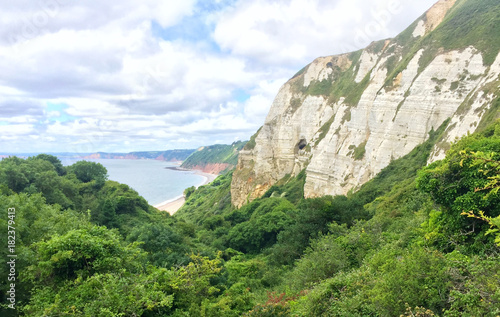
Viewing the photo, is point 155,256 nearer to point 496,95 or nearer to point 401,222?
point 401,222

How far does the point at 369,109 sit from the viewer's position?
44.0 m

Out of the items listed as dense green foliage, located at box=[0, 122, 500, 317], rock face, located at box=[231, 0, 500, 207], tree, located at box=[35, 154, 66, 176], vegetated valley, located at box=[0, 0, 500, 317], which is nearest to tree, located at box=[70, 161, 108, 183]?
tree, located at box=[35, 154, 66, 176]

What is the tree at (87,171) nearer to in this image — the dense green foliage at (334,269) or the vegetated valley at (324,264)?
the vegetated valley at (324,264)

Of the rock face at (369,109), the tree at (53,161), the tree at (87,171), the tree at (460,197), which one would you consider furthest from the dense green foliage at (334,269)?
the tree at (53,161)

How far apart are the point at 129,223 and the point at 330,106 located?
43248mm

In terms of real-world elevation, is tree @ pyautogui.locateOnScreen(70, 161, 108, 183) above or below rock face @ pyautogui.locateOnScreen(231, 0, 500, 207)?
below

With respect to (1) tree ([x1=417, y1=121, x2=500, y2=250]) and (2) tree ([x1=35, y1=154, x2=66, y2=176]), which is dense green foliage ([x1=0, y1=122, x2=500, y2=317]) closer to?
(1) tree ([x1=417, y1=121, x2=500, y2=250])

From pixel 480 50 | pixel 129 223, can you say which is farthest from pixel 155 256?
pixel 480 50

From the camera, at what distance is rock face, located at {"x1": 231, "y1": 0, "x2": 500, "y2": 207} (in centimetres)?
3250

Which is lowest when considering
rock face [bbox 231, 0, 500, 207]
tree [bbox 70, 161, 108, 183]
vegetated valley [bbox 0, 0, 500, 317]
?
vegetated valley [bbox 0, 0, 500, 317]

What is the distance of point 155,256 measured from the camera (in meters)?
19.2

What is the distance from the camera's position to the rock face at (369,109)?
107 ft

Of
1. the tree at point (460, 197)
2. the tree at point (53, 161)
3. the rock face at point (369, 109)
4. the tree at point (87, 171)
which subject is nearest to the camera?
the tree at point (460, 197)

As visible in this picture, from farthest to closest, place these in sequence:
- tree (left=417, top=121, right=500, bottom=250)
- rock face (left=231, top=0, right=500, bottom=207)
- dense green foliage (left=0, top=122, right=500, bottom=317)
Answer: rock face (left=231, top=0, right=500, bottom=207) < tree (left=417, top=121, right=500, bottom=250) < dense green foliage (left=0, top=122, right=500, bottom=317)
